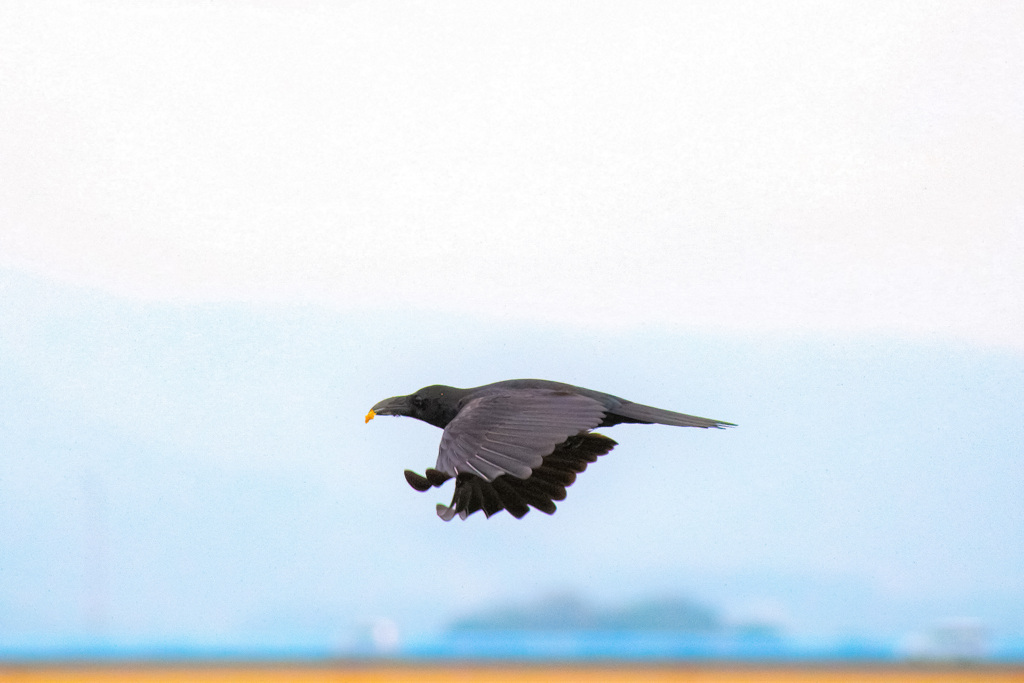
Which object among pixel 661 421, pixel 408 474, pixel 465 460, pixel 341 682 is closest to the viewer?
pixel 465 460

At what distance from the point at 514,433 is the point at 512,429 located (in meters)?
0.02

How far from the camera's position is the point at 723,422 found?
2707 millimetres

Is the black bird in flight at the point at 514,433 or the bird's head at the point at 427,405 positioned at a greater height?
the bird's head at the point at 427,405

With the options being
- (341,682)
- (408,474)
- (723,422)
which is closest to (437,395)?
(408,474)

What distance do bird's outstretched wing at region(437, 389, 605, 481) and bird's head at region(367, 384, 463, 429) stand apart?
0.12m

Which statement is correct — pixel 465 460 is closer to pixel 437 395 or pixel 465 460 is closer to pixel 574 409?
pixel 574 409

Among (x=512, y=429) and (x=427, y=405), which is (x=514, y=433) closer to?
(x=512, y=429)

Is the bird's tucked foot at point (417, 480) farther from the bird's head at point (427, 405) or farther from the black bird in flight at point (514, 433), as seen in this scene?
the bird's head at point (427, 405)

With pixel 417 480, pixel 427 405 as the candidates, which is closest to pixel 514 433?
pixel 417 480

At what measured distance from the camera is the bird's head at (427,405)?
2.86 m

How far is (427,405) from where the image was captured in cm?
290

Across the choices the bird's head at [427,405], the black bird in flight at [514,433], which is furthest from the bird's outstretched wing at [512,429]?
the bird's head at [427,405]

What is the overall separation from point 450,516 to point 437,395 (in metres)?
0.53

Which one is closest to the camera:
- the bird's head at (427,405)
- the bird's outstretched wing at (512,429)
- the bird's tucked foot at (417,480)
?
the bird's outstretched wing at (512,429)
